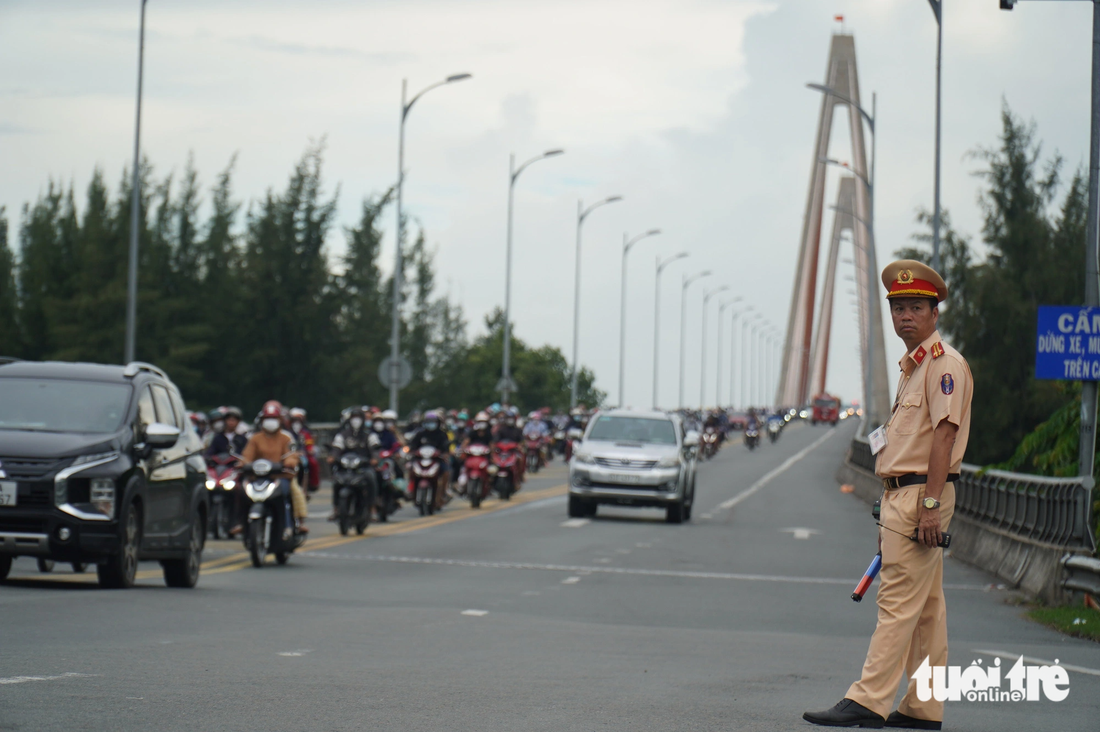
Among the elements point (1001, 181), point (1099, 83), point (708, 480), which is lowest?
point (708, 480)

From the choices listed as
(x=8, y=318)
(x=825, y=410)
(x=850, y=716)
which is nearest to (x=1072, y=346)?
(x=850, y=716)

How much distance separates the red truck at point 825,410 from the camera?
13775cm

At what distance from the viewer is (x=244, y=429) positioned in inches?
942

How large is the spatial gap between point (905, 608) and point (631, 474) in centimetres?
2043

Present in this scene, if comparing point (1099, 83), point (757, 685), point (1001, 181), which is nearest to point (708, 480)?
point (1001, 181)

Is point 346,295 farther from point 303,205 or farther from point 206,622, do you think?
point 206,622

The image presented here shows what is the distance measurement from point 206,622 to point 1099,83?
9630 millimetres

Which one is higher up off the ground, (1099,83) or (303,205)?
(303,205)

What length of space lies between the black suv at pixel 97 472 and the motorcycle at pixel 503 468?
1804 cm

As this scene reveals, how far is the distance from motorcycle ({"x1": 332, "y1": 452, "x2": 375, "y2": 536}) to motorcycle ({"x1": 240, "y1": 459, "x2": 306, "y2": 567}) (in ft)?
14.7

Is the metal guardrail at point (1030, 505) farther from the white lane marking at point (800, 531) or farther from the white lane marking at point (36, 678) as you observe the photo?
the white lane marking at point (36, 678)

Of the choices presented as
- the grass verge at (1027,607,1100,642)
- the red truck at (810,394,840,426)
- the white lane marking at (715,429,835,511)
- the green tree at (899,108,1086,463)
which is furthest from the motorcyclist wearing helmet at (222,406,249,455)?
the red truck at (810,394,840,426)

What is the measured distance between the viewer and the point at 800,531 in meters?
26.6

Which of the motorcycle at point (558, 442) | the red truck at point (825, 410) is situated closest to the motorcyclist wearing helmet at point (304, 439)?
the motorcycle at point (558, 442)
